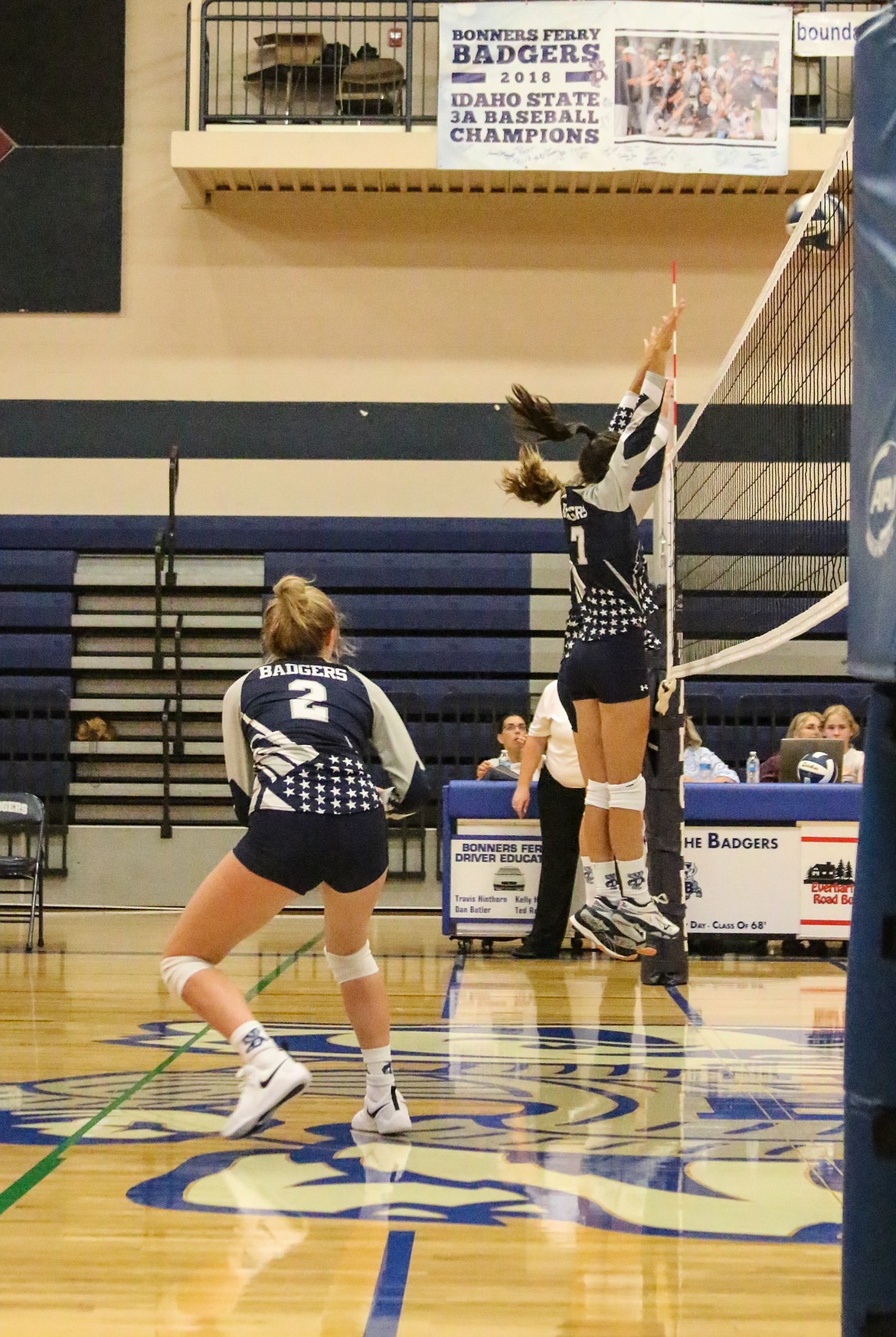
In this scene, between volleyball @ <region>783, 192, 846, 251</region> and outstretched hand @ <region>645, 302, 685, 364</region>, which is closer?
outstretched hand @ <region>645, 302, 685, 364</region>

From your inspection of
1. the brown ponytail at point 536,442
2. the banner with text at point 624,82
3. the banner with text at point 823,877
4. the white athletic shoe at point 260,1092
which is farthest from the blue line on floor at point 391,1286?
the banner with text at point 624,82

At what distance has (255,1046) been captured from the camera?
342 centimetres

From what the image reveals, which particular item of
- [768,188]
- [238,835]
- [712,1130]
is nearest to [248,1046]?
[712,1130]

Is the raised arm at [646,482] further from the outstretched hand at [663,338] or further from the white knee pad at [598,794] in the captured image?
the white knee pad at [598,794]

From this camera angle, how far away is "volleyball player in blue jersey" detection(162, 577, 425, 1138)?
355 centimetres

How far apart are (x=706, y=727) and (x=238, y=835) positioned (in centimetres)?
368

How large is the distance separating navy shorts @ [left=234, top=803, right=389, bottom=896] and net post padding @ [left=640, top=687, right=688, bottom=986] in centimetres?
328

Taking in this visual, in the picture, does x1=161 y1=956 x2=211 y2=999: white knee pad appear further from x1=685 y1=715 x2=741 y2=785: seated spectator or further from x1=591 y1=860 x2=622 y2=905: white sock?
x1=685 y1=715 x2=741 y2=785: seated spectator

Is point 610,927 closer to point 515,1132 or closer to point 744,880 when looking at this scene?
point 515,1132

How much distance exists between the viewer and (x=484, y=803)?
8109 mm

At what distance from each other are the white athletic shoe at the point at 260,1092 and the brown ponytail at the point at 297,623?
3.51 feet

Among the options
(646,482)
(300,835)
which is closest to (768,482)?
(646,482)

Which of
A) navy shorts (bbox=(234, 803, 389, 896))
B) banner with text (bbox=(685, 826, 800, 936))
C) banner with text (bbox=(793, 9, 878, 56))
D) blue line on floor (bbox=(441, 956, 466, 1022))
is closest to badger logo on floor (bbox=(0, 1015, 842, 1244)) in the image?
blue line on floor (bbox=(441, 956, 466, 1022))

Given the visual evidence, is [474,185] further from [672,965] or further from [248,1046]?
[248,1046]
